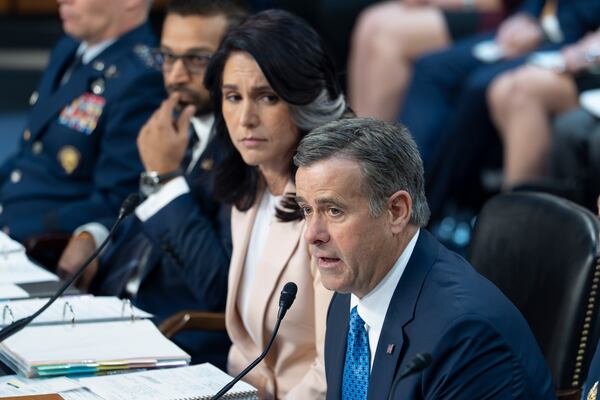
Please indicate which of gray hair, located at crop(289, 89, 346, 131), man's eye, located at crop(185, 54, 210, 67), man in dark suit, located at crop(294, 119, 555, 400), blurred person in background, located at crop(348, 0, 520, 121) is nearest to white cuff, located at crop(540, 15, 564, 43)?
blurred person in background, located at crop(348, 0, 520, 121)

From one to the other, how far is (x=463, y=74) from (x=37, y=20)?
9.83 ft

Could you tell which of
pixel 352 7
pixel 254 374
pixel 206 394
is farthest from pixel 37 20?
pixel 206 394

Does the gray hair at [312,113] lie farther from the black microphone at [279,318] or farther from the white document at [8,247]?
the white document at [8,247]

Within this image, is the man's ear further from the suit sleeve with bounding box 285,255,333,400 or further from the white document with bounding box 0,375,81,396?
the white document with bounding box 0,375,81,396

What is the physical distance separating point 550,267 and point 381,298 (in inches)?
23.3

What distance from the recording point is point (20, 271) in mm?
2910

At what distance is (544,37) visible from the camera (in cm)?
486

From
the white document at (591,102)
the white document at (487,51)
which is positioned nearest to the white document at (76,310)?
the white document at (591,102)

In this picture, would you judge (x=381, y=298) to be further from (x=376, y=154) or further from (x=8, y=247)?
(x=8, y=247)

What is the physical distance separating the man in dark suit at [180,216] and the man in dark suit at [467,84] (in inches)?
69.3

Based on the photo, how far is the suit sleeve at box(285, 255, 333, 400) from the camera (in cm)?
234

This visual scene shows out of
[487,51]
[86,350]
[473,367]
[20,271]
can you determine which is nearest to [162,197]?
[20,271]

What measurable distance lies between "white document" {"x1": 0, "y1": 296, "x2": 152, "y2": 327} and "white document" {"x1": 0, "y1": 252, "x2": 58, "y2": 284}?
208 mm

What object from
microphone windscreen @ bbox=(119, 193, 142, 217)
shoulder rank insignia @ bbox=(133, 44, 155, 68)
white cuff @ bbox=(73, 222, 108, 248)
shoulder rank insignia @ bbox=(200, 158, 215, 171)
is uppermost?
shoulder rank insignia @ bbox=(133, 44, 155, 68)
